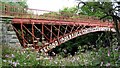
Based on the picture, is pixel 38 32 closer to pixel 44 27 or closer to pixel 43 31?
pixel 43 31

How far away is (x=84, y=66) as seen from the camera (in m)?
2.63

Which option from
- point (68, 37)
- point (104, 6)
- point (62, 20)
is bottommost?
point (68, 37)

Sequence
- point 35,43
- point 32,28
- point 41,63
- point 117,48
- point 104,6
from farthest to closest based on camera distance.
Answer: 1. point 32,28
2. point 35,43
3. point 41,63
4. point 117,48
5. point 104,6

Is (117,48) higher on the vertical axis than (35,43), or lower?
higher

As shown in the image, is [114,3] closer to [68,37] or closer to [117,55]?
[117,55]

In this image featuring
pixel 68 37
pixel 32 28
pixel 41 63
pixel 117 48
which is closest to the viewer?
pixel 117 48

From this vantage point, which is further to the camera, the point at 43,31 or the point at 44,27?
the point at 44,27

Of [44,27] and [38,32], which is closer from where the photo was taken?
[38,32]

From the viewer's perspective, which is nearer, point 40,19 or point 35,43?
point 35,43

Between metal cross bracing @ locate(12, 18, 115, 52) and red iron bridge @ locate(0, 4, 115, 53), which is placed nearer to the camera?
red iron bridge @ locate(0, 4, 115, 53)

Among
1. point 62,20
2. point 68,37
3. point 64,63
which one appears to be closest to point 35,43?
point 62,20

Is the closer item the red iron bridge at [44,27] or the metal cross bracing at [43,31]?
the red iron bridge at [44,27]

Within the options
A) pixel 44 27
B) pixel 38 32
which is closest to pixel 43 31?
pixel 38 32

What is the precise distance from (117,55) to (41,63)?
63cm
